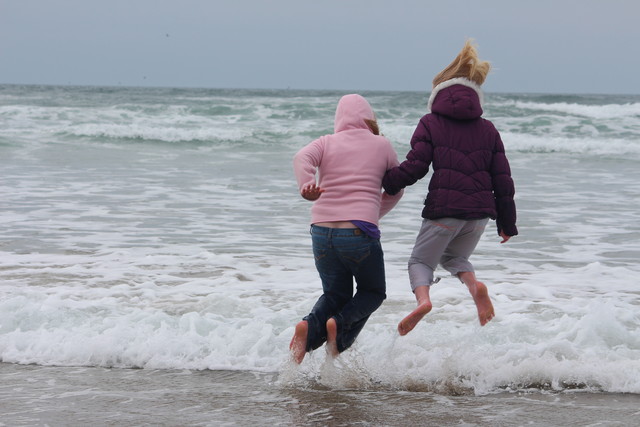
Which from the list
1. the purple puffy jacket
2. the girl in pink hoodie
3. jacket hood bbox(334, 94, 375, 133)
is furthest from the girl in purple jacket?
jacket hood bbox(334, 94, 375, 133)

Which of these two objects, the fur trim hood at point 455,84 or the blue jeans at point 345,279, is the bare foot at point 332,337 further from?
the fur trim hood at point 455,84

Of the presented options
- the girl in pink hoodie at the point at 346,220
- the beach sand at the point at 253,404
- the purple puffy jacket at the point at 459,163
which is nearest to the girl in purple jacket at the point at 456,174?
the purple puffy jacket at the point at 459,163

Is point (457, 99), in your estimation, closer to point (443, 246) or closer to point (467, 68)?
point (467, 68)

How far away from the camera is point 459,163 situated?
12.0 feet

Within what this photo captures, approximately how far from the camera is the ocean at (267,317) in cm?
359

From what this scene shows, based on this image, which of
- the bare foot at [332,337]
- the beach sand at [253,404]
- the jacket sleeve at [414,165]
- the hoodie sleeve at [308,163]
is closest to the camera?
the beach sand at [253,404]

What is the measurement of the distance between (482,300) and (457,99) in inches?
36.8

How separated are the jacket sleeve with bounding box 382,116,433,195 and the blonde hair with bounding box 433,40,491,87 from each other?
27 centimetres

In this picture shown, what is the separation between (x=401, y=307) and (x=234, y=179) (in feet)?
24.3

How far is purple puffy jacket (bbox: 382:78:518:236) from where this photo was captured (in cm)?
366

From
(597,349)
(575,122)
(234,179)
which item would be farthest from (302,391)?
(575,122)

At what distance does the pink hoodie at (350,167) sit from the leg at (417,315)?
1.35 ft

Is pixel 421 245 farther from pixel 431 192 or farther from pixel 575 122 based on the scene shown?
pixel 575 122

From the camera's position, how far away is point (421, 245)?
3842 millimetres
